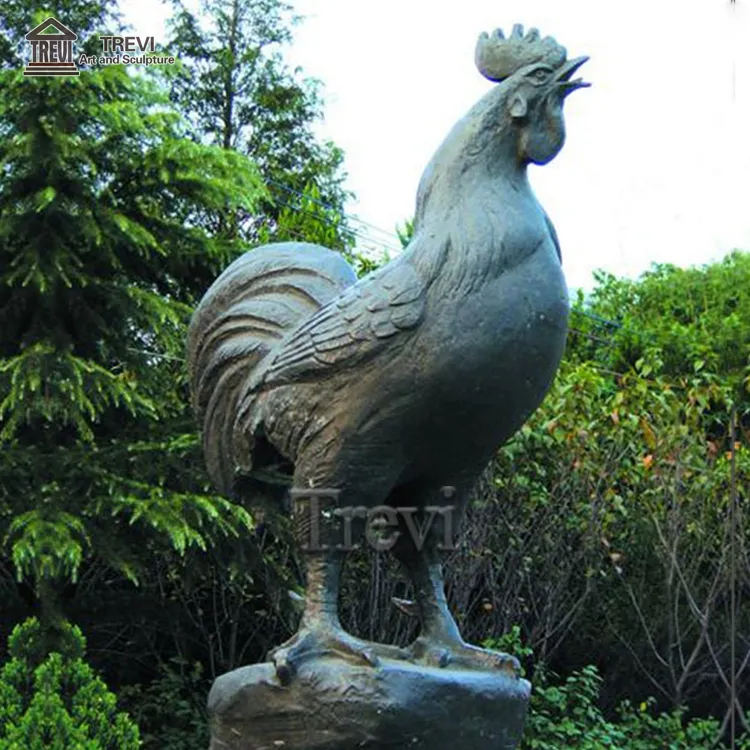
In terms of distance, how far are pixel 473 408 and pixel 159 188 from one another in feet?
15.8

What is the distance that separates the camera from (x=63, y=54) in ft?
25.3

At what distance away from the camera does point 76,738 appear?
6031mm

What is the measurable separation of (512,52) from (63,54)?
474 cm

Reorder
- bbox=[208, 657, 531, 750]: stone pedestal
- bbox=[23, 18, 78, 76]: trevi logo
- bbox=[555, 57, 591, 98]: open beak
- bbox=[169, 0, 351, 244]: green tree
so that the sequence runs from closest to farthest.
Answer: bbox=[208, 657, 531, 750]: stone pedestal, bbox=[555, 57, 591, 98]: open beak, bbox=[23, 18, 78, 76]: trevi logo, bbox=[169, 0, 351, 244]: green tree

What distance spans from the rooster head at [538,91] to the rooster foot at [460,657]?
134cm

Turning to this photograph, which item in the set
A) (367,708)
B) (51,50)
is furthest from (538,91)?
(51,50)

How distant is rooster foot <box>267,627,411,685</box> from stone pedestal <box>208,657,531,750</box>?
0.07 ft

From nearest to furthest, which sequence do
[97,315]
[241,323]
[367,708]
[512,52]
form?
[367,708] < [512,52] < [241,323] < [97,315]

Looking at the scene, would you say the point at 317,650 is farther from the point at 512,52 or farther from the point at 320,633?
the point at 512,52

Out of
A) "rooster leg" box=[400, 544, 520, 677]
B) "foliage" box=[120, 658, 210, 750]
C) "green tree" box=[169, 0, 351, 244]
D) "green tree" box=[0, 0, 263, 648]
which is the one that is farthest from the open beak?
"green tree" box=[169, 0, 351, 244]

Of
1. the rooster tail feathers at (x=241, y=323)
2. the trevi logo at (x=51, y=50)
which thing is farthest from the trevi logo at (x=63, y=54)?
the rooster tail feathers at (x=241, y=323)

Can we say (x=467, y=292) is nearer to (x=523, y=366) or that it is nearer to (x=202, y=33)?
(x=523, y=366)

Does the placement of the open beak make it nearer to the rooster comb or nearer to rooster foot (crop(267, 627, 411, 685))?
the rooster comb

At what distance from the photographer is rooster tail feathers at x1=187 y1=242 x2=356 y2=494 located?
3.86 meters
